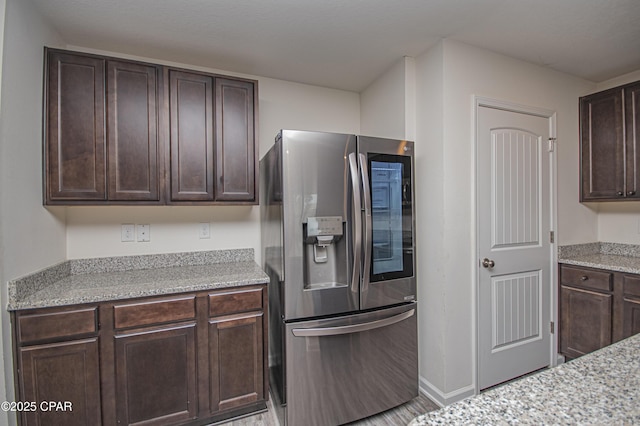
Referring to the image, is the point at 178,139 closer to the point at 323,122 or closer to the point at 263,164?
the point at 263,164

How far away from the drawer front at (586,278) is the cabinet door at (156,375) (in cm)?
287

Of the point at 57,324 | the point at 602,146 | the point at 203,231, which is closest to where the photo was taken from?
the point at 57,324

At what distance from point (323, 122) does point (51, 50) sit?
6.34ft

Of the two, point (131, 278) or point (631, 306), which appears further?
point (631, 306)

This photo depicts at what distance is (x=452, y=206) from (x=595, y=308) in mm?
1450

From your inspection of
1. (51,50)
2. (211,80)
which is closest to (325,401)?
(211,80)

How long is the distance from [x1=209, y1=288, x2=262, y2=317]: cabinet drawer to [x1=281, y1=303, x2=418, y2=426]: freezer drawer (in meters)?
0.29

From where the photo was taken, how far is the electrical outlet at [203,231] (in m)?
2.35

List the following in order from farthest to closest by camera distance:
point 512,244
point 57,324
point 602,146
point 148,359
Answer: point 602,146, point 512,244, point 148,359, point 57,324

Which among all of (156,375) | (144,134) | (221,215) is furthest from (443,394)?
(144,134)

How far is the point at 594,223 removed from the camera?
2.73 metres

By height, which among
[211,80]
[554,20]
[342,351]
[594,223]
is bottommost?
[342,351]

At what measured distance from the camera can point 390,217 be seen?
6.45 feet

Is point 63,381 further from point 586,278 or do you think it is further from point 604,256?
point 604,256
